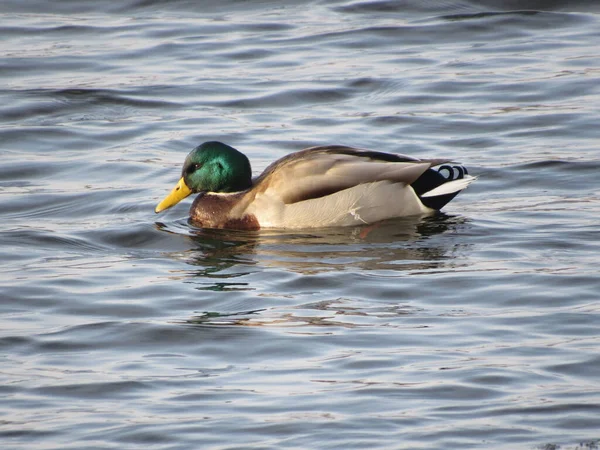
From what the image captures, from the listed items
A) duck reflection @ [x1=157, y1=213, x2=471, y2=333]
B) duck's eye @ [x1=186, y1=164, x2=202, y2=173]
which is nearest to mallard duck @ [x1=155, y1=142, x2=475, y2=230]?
duck reflection @ [x1=157, y1=213, x2=471, y2=333]

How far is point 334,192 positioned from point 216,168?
3.38 feet

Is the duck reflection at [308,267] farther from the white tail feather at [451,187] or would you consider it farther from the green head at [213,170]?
the green head at [213,170]

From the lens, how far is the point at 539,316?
270 inches

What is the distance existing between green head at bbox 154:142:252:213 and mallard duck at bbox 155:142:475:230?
0.49ft

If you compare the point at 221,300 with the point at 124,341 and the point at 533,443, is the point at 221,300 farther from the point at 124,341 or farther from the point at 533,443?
the point at 533,443

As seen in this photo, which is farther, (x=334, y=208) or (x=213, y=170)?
(x=213, y=170)

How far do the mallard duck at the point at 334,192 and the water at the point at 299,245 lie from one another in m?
0.18

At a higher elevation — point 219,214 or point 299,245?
point 219,214

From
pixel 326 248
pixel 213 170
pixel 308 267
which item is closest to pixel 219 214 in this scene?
pixel 213 170

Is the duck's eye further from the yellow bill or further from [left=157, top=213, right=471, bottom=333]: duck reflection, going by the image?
[left=157, top=213, right=471, bottom=333]: duck reflection

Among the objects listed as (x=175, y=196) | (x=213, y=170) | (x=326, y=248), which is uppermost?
(x=213, y=170)

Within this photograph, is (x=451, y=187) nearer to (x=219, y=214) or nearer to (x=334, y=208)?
(x=334, y=208)

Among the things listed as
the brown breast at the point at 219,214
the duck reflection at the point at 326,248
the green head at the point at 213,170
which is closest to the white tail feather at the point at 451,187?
the duck reflection at the point at 326,248

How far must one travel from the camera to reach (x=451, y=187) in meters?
9.59
